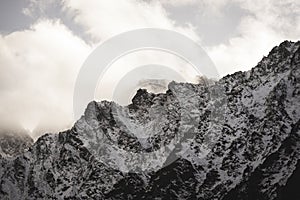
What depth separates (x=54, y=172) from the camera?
199 meters

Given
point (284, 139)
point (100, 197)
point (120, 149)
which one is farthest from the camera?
point (120, 149)

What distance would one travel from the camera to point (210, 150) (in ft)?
591

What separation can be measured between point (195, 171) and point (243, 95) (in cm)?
3255

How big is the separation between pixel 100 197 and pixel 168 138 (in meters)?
29.3

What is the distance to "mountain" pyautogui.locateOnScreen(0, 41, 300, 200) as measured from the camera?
16700cm

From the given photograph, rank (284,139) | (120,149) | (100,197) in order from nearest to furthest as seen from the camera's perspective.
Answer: (284,139)
(100,197)
(120,149)

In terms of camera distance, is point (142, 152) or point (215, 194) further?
point (142, 152)

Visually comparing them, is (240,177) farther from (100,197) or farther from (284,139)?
(100,197)

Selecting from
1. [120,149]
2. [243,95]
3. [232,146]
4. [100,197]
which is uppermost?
[243,95]

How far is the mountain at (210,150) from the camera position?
167 meters

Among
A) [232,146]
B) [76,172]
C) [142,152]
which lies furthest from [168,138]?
[76,172]

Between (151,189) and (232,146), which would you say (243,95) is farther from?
(151,189)

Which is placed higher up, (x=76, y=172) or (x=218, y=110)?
(x=218, y=110)

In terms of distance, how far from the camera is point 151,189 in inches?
6905
